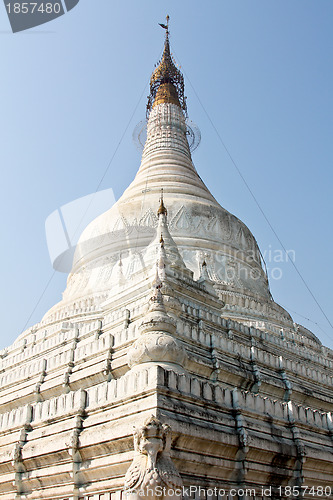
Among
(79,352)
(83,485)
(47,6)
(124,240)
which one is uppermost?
(124,240)

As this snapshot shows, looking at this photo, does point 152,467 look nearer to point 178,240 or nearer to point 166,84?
point 178,240

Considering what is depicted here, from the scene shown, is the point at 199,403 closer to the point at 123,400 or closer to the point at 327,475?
the point at 123,400

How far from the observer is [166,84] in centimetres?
4500

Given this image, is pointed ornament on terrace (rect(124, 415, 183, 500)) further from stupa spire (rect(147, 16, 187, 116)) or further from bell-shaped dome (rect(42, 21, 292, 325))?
stupa spire (rect(147, 16, 187, 116))

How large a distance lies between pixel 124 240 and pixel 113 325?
12995 mm

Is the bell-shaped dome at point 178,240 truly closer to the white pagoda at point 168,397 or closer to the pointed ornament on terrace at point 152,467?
the white pagoda at point 168,397

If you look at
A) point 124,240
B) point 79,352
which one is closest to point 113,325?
point 79,352

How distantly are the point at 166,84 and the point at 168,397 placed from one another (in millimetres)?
40257

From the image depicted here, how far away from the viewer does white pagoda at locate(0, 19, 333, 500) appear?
8.57 meters

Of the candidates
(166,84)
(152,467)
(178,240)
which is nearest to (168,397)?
(152,467)

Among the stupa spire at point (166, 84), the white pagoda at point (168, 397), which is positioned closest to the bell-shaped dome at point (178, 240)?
the white pagoda at point (168, 397)

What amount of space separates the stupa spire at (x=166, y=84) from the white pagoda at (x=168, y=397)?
19.7 metres

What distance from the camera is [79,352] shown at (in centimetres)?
1584

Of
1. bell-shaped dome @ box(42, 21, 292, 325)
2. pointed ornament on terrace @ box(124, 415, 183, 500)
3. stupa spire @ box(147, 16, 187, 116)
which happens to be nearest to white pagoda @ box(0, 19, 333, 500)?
pointed ornament on terrace @ box(124, 415, 183, 500)
